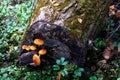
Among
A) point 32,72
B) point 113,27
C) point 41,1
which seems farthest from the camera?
point 113,27

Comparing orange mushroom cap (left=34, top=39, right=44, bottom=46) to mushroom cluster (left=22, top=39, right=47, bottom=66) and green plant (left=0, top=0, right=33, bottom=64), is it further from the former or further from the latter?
green plant (left=0, top=0, right=33, bottom=64)

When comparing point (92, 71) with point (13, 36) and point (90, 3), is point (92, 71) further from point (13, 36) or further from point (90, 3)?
point (13, 36)

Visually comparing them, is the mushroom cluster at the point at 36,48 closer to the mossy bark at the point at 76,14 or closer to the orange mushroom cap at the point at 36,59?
the orange mushroom cap at the point at 36,59

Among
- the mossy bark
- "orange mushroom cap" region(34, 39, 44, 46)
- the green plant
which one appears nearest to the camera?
"orange mushroom cap" region(34, 39, 44, 46)

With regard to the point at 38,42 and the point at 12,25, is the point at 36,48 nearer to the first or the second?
the point at 38,42

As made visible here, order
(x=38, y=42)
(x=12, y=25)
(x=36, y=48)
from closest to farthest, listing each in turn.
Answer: (x=38, y=42) → (x=36, y=48) → (x=12, y=25)

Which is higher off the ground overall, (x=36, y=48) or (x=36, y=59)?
(x=36, y=48)

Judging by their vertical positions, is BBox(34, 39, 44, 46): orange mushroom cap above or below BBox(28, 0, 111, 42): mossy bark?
below

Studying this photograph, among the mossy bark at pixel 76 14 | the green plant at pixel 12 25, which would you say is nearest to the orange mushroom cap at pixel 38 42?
the mossy bark at pixel 76 14

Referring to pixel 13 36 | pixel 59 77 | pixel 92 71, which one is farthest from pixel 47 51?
pixel 13 36

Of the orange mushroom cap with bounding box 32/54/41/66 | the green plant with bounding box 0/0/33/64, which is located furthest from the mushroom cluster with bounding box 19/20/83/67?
the green plant with bounding box 0/0/33/64

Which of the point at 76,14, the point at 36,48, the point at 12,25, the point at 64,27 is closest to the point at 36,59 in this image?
the point at 36,48
